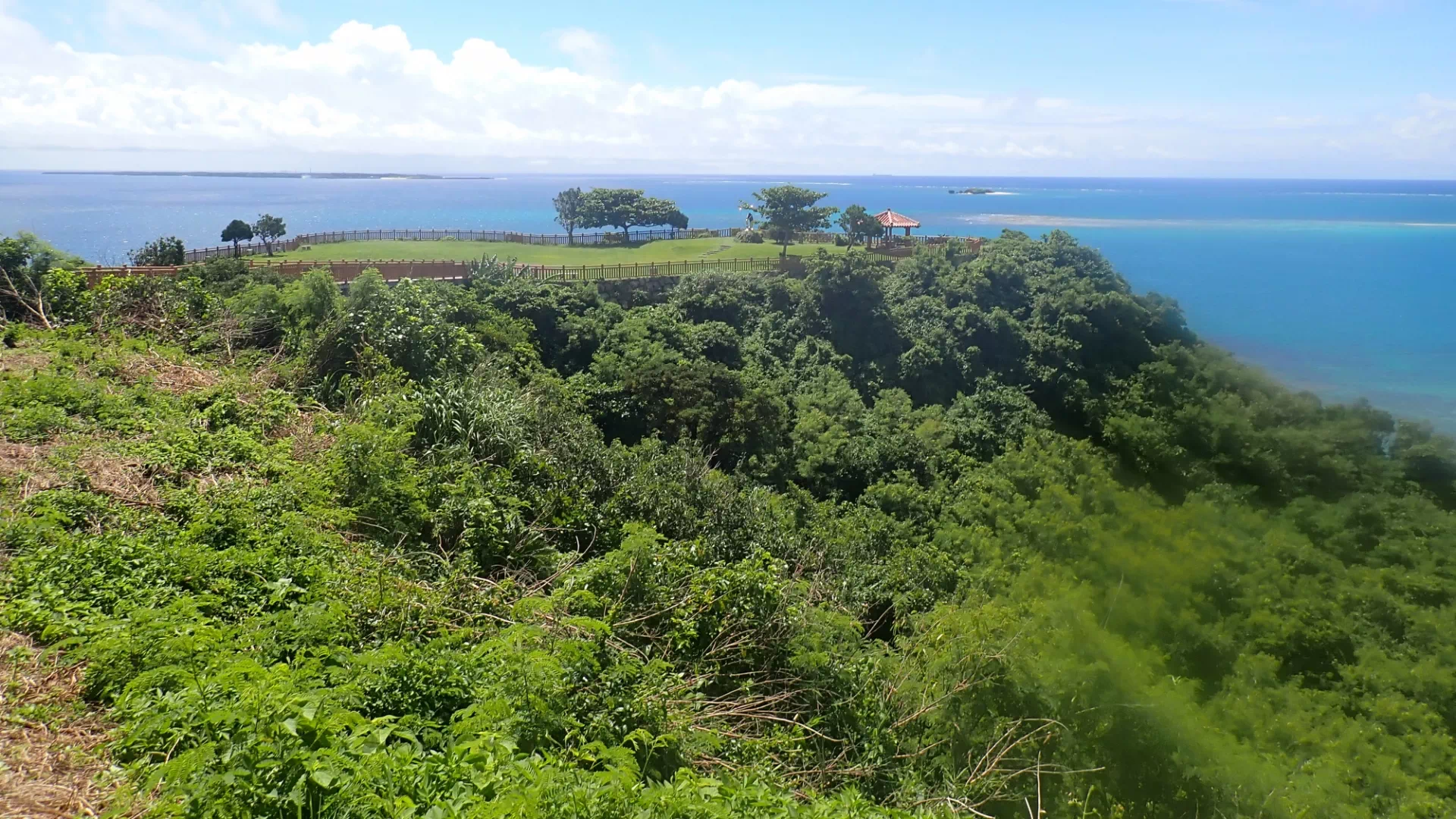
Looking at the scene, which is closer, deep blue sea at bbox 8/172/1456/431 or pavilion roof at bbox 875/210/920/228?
deep blue sea at bbox 8/172/1456/431

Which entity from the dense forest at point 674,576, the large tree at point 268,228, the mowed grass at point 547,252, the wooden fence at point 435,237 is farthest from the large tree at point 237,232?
the dense forest at point 674,576

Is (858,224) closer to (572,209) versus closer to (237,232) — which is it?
(572,209)

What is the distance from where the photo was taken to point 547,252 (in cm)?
3450

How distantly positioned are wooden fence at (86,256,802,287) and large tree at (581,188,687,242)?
17.9 metres

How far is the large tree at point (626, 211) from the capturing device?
4941cm

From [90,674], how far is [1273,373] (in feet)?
73.1

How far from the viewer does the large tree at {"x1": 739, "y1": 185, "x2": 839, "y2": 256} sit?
136 ft

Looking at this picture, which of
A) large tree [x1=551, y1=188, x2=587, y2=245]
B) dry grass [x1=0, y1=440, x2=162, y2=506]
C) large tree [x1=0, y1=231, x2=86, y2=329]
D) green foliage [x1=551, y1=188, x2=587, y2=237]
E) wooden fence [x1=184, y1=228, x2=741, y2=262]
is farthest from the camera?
large tree [x1=551, y1=188, x2=587, y2=245]

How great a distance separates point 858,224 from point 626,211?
55.6 ft

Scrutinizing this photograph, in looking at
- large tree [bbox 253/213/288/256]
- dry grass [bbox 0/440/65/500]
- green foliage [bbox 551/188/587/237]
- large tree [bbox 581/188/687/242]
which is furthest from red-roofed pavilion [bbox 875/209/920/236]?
dry grass [bbox 0/440/65/500]

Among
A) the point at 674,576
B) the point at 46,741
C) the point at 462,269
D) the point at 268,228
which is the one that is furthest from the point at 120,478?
the point at 268,228

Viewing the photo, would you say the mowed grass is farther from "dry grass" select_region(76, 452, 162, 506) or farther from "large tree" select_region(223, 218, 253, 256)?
"dry grass" select_region(76, 452, 162, 506)

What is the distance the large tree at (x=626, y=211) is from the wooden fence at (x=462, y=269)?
17.9 m

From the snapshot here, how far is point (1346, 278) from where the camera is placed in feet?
91.1
